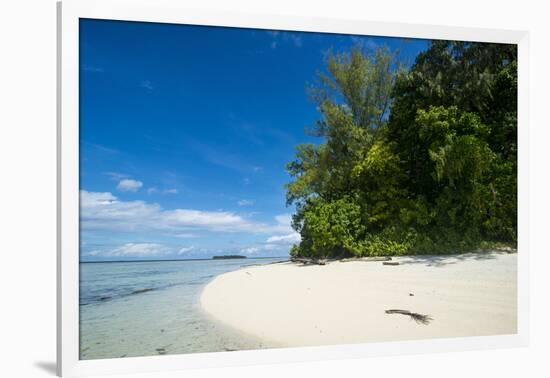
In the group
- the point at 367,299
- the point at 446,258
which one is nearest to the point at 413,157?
the point at 446,258

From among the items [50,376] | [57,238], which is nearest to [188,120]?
[57,238]

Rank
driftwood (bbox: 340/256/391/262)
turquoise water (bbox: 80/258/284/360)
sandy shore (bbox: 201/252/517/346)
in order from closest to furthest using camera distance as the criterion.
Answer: turquoise water (bbox: 80/258/284/360)
sandy shore (bbox: 201/252/517/346)
driftwood (bbox: 340/256/391/262)

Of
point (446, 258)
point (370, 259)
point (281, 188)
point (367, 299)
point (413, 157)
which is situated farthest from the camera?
point (413, 157)

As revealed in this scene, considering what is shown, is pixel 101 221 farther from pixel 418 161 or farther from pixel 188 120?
pixel 418 161

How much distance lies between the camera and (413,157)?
5.11m

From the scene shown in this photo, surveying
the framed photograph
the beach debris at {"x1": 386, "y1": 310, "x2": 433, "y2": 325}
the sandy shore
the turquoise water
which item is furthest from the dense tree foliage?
the turquoise water

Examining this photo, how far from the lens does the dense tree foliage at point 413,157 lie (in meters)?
4.81

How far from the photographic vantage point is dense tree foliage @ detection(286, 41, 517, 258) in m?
4.81

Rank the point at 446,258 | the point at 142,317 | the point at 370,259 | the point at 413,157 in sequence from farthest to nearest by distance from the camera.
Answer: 1. the point at 413,157
2. the point at 370,259
3. the point at 446,258
4. the point at 142,317

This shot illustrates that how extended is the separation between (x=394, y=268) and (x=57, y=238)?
3.06 meters

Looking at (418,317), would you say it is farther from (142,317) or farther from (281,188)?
(142,317)

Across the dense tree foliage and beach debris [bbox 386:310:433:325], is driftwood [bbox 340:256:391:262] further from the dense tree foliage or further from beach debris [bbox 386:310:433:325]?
beach debris [bbox 386:310:433:325]

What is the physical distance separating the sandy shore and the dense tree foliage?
24 cm

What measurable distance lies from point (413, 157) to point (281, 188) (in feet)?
5.18
